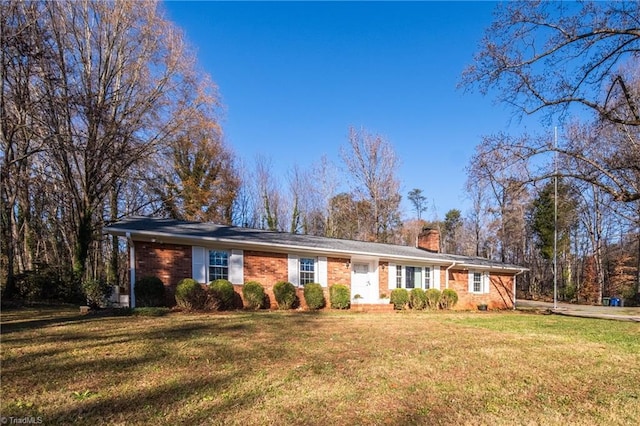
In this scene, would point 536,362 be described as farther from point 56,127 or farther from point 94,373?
point 56,127

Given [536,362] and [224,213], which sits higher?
[224,213]

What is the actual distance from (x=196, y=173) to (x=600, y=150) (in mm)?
21775

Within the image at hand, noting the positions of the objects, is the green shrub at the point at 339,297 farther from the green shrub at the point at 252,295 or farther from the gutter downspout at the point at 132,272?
the gutter downspout at the point at 132,272

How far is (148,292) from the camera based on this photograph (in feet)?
35.7

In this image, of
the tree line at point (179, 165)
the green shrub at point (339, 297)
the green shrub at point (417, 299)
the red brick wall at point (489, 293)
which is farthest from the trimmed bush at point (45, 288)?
the red brick wall at point (489, 293)

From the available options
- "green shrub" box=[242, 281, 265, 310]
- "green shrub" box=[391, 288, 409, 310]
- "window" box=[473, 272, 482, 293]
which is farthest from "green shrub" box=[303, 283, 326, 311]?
"window" box=[473, 272, 482, 293]

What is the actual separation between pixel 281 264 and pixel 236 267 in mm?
1777

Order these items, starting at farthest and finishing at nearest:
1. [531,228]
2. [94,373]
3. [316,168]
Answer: [531,228]
[316,168]
[94,373]

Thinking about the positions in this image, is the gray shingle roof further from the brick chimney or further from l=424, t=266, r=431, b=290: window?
the brick chimney

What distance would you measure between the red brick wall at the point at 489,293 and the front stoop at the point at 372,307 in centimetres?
373

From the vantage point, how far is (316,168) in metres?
29.9

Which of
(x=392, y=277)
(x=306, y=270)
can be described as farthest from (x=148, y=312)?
(x=392, y=277)

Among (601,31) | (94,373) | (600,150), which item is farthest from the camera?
(600,150)

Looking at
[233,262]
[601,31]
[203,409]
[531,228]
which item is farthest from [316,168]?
[203,409]
